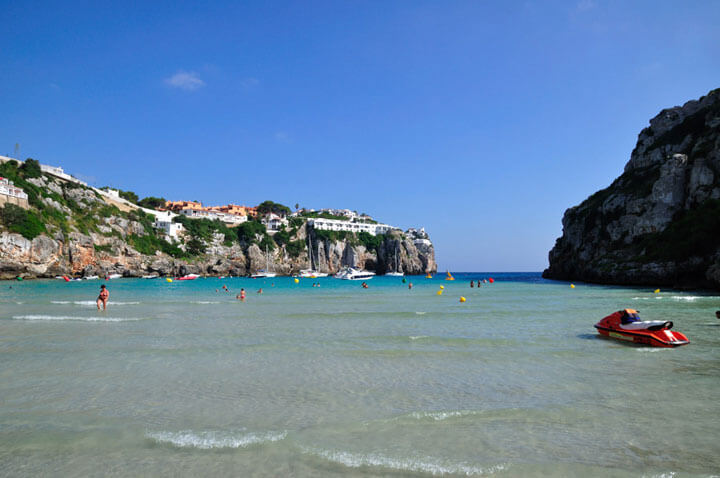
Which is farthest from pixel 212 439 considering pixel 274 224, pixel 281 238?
pixel 274 224

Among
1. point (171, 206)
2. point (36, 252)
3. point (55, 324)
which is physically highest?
point (171, 206)

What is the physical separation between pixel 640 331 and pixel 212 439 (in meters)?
15.5

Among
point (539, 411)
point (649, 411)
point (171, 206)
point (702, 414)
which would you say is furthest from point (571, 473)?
point (171, 206)

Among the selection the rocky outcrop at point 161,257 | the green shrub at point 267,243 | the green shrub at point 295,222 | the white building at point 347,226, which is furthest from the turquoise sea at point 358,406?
the white building at point 347,226

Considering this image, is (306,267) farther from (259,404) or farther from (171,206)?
(259,404)

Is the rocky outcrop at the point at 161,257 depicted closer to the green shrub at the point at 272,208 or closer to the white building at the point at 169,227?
the white building at the point at 169,227

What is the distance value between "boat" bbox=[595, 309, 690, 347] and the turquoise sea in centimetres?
50

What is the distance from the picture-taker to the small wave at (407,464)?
5406mm

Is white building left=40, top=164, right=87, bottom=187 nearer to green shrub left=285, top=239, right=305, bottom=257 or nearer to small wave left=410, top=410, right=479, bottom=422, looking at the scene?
green shrub left=285, top=239, right=305, bottom=257

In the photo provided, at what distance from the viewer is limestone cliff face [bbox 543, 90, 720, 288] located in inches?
1929

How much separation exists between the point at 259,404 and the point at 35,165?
118 metres

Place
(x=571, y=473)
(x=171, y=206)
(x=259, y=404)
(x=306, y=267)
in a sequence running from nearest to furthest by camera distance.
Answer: (x=571, y=473)
(x=259, y=404)
(x=306, y=267)
(x=171, y=206)

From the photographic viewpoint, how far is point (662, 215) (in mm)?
58875

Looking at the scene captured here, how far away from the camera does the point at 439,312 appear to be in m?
27.0
